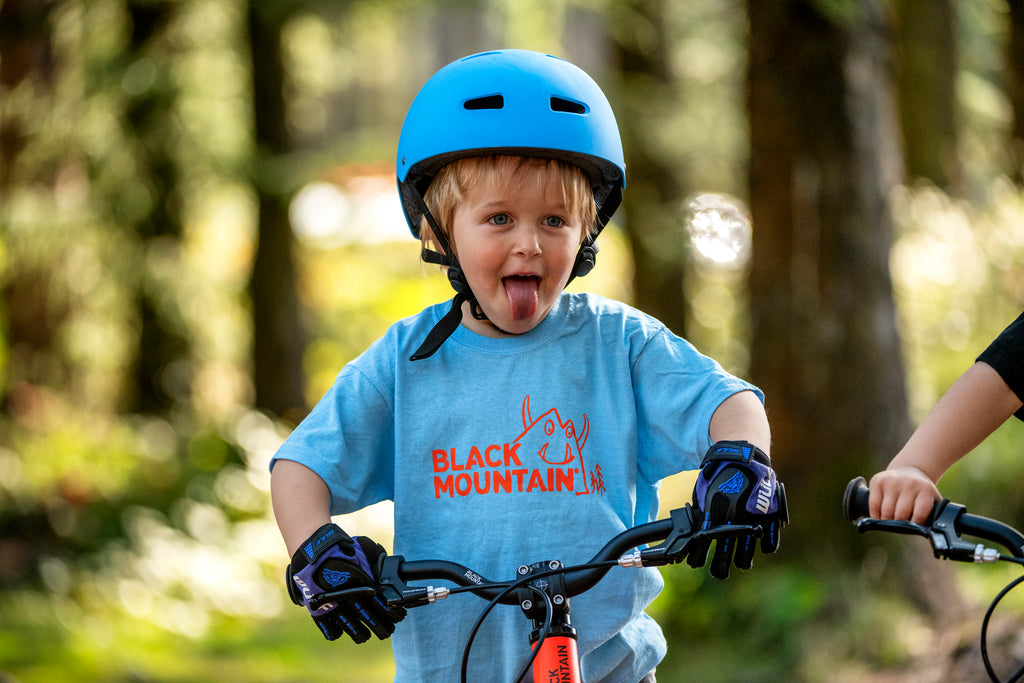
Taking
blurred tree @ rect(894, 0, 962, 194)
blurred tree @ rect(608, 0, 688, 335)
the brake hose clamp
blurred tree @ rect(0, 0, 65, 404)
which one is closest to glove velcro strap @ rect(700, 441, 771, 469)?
the brake hose clamp

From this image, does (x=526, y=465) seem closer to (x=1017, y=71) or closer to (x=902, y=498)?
(x=902, y=498)

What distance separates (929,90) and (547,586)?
10.5 m

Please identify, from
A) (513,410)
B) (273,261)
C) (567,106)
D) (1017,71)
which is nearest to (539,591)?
(513,410)

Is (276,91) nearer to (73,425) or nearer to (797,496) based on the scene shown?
(73,425)

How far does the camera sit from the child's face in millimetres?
2736

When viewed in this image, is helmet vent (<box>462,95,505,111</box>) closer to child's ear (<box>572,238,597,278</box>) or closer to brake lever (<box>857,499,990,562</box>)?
child's ear (<box>572,238,597,278</box>)

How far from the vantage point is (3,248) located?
9539mm

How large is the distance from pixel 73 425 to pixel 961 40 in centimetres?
944

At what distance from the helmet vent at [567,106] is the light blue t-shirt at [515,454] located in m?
0.55

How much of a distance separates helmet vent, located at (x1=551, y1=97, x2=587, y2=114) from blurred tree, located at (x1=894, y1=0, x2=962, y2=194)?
9079 mm

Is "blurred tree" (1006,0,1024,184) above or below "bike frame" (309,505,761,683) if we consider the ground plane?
above

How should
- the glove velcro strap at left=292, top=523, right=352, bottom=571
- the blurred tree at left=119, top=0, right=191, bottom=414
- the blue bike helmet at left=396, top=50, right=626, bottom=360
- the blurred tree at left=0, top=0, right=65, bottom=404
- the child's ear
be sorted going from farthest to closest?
the blurred tree at left=119, top=0, right=191, bottom=414, the blurred tree at left=0, top=0, right=65, bottom=404, the child's ear, the blue bike helmet at left=396, top=50, right=626, bottom=360, the glove velcro strap at left=292, top=523, right=352, bottom=571

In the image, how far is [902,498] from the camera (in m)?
2.34

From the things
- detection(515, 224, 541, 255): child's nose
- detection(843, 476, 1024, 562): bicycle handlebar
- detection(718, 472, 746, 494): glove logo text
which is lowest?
detection(843, 476, 1024, 562): bicycle handlebar
